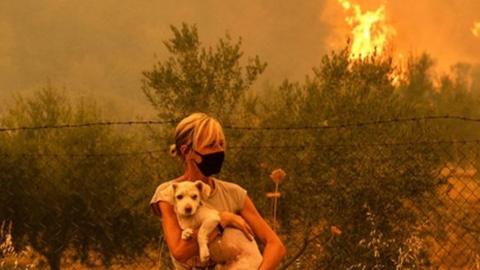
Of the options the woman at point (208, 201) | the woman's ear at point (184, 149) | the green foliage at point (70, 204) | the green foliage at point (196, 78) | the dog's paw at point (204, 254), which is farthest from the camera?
the green foliage at point (196, 78)

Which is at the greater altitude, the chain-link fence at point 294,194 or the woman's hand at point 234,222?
the woman's hand at point 234,222

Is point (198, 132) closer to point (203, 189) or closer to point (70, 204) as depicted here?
point (203, 189)

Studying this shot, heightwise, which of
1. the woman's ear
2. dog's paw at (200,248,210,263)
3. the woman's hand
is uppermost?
the woman's ear

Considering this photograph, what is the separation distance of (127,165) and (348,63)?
492 cm

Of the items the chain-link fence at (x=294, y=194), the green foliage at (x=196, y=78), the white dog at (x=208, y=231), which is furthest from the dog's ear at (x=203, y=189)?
the green foliage at (x=196, y=78)

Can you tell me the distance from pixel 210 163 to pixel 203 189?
13cm

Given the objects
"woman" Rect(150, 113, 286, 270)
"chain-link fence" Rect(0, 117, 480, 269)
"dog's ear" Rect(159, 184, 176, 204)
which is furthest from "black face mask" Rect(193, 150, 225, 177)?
"chain-link fence" Rect(0, 117, 480, 269)

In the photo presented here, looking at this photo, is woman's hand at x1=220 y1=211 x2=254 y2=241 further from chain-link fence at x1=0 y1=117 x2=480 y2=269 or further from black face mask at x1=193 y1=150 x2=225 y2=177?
chain-link fence at x1=0 y1=117 x2=480 y2=269

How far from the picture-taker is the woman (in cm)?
312

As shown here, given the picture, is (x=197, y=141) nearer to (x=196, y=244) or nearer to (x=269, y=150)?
(x=196, y=244)

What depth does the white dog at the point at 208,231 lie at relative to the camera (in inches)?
121

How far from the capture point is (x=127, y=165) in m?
11.2

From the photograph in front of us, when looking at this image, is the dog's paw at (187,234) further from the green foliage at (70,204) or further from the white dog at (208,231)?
the green foliage at (70,204)

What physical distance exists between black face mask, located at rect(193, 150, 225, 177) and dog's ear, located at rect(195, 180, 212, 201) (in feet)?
0.25
